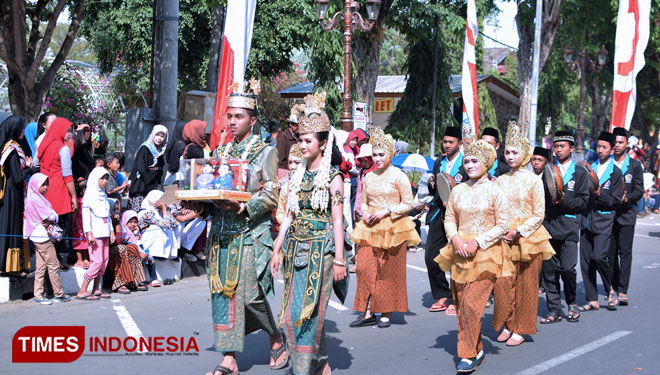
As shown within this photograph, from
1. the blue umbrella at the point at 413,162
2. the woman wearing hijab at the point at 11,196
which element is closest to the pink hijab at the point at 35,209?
the woman wearing hijab at the point at 11,196

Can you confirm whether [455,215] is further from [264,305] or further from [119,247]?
[119,247]

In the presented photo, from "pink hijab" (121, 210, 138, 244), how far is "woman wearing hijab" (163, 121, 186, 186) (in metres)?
1.16

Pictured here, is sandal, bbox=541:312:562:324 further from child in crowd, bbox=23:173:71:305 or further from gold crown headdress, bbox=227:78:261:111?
child in crowd, bbox=23:173:71:305

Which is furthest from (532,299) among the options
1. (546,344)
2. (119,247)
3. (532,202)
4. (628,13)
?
Answer: (628,13)

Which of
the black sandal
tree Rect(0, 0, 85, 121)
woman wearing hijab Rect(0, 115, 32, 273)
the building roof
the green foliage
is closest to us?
the black sandal

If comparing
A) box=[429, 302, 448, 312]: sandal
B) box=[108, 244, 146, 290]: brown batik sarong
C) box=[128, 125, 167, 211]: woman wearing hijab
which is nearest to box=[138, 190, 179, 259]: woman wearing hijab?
box=[108, 244, 146, 290]: brown batik sarong

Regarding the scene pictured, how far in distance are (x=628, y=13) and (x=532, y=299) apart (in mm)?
7688

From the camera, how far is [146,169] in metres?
11.0

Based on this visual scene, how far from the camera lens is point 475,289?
6.44 metres

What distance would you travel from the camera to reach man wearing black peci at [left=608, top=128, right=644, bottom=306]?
9586mm

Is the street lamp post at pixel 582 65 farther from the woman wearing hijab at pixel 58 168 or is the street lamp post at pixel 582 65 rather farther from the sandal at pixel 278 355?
the sandal at pixel 278 355

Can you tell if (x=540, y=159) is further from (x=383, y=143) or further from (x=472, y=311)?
(x=472, y=311)

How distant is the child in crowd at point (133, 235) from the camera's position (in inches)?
390

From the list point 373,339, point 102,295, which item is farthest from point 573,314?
point 102,295
